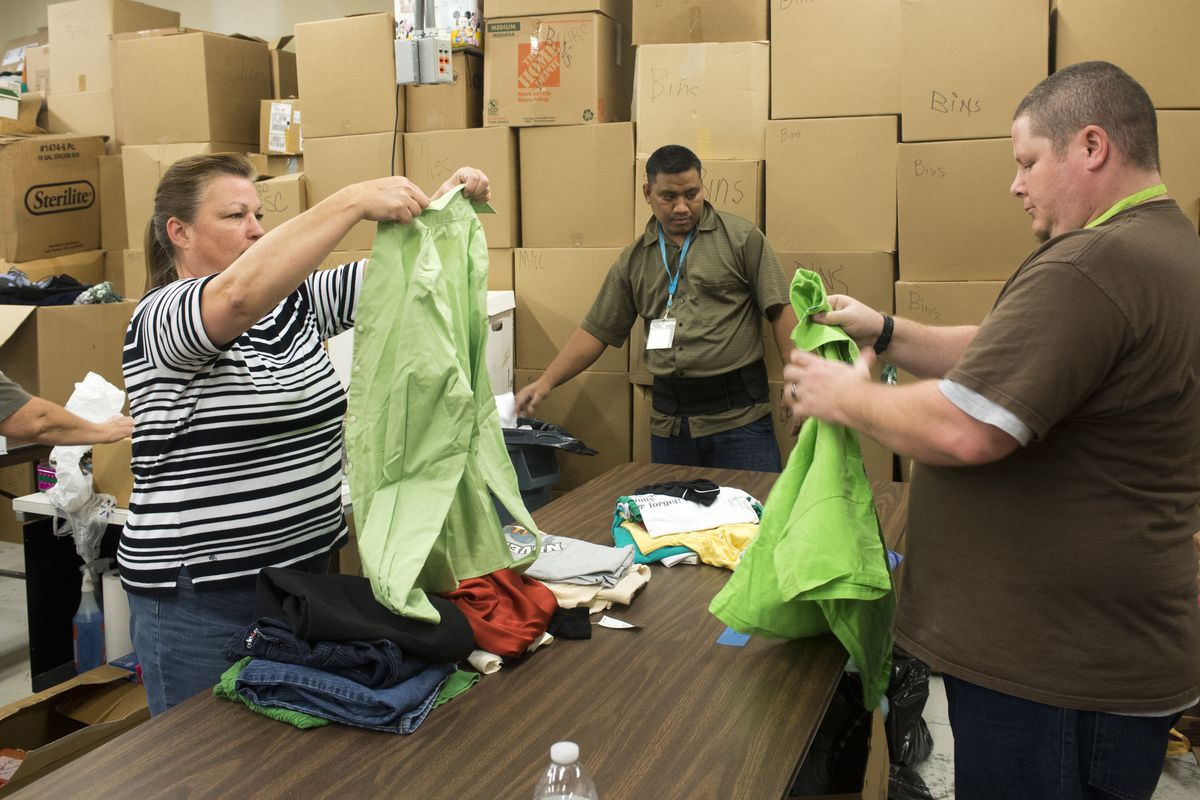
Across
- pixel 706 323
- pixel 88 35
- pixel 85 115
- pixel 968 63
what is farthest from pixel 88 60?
pixel 968 63

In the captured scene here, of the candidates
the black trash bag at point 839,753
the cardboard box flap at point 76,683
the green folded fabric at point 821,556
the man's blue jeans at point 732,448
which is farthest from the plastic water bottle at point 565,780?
the man's blue jeans at point 732,448

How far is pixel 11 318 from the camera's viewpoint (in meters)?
Result: 3.59

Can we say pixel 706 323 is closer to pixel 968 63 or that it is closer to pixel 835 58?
pixel 835 58

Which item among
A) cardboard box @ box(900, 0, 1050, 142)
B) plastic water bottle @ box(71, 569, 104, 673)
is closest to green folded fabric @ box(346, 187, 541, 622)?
plastic water bottle @ box(71, 569, 104, 673)

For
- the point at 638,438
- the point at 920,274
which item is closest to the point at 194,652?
the point at 638,438

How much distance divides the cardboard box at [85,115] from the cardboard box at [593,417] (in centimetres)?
277

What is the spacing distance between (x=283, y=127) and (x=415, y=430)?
3306mm

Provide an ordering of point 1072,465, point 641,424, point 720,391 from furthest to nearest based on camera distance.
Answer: point 641,424, point 720,391, point 1072,465

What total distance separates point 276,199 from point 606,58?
147cm

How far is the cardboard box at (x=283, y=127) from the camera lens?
436 centimetres

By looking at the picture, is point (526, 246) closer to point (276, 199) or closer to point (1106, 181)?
point (276, 199)

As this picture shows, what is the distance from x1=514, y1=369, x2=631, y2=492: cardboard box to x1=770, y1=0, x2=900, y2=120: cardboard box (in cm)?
115

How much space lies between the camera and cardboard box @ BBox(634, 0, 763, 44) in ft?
11.4

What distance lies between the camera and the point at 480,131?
3.82m
